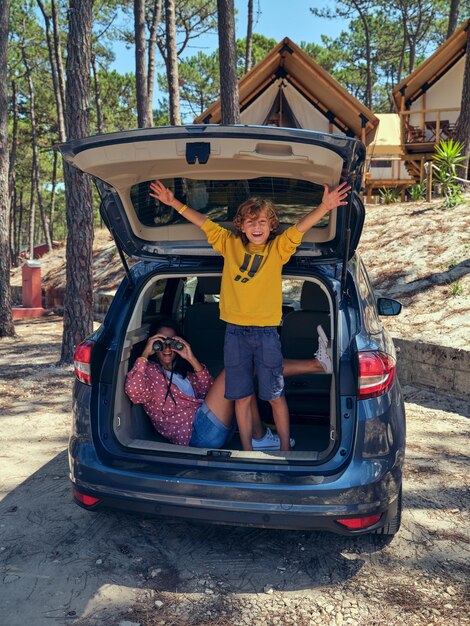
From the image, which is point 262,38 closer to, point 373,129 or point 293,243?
point 373,129

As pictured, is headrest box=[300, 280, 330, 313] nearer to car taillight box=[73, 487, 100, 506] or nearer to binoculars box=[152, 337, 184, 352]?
binoculars box=[152, 337, 184, 352]

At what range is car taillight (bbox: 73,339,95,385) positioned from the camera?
3299 millimetres

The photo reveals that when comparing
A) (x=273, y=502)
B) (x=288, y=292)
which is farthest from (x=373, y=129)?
(x=273, y=502)

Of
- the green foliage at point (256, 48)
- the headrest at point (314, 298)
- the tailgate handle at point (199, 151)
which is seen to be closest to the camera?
the tailgate handle at point (199, 151)

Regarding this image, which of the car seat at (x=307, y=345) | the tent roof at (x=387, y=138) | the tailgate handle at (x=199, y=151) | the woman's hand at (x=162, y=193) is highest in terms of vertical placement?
the tent roof at (x=387, y=138)

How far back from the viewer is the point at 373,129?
18953 mm

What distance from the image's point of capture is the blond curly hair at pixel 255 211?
345 centimetres

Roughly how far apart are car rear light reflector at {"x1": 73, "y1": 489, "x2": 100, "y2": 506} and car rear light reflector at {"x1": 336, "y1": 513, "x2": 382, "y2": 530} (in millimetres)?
1209

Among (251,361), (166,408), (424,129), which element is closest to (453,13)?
(424,129)

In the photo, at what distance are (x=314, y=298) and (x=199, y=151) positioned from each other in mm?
1590

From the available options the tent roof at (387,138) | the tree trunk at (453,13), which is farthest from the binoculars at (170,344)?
the tent roof at (387,138)

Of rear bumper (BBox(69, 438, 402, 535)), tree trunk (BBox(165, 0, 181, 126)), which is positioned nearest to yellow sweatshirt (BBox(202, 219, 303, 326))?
rear bumper (BBox(69, 438, 402, 535))

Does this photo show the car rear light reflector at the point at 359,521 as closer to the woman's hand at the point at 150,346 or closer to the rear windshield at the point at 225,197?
the woman's hand at the point at 150,346

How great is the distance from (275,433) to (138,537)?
110 centimetres
